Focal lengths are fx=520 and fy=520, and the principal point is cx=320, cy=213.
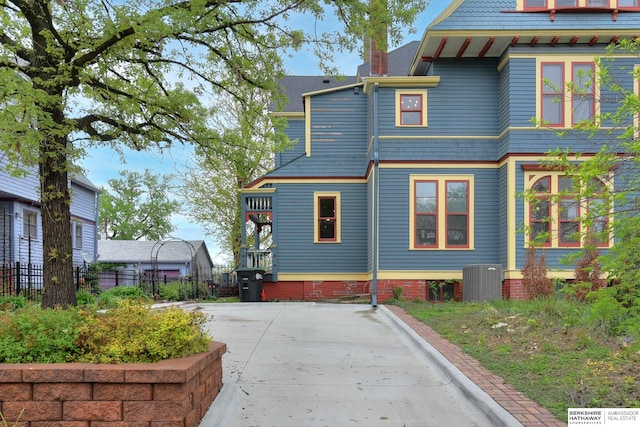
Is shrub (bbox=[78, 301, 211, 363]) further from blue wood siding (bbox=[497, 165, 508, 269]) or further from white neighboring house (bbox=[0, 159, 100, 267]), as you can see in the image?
white neighboring house (bbox=[0, 159, 100, 267])

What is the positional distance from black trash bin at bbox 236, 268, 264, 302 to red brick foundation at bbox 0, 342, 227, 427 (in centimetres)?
1349

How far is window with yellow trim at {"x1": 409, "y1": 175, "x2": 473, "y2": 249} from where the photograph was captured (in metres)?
16.4

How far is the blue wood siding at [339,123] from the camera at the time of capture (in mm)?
19062

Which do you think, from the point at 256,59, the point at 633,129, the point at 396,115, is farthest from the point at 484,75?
the point at 633,129

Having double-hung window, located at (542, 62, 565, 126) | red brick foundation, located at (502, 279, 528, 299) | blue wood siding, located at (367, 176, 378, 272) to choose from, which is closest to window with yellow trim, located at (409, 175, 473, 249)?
blue wood siding, located at (367, 176, 378, 272)

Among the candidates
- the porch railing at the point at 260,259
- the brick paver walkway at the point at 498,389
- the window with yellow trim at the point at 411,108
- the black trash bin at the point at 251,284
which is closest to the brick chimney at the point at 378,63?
the window with yellow trim at the point at 411,108

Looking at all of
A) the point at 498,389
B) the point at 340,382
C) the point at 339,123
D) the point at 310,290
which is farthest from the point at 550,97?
the point at 340,382

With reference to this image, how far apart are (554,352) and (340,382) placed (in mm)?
2927

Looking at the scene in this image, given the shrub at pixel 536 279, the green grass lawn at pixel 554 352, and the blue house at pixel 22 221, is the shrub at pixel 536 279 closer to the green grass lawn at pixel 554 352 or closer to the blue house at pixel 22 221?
the green grass lawn at pixel 554 352

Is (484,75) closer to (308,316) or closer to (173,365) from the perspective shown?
(308,316)

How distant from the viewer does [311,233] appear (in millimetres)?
18625

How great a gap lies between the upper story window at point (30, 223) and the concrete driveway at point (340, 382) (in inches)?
581

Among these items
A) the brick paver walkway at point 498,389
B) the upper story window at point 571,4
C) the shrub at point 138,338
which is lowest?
the brick paver walkway at point 498,389

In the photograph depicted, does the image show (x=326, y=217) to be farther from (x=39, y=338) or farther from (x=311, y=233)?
(x=39, y=338)
